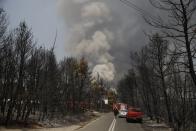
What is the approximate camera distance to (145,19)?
14594mm

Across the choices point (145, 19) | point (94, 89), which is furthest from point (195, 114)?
point (94, 89)

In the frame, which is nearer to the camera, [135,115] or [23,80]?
[23,80]

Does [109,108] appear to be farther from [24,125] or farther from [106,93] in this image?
[24,125]

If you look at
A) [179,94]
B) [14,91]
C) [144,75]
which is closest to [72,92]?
[144,75]

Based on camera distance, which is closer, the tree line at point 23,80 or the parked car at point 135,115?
the tree line at point 23,80

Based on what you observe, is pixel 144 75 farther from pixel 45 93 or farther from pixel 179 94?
pixel 179 94

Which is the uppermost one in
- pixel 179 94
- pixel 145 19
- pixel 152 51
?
pixel 152 51

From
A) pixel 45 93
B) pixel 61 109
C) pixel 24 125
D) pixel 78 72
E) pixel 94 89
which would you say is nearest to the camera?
pixel 24 125

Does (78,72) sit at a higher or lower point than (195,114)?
higher

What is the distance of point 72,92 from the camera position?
6081cm

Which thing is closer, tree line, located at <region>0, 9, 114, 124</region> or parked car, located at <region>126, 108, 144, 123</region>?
tree line, located at <region>0, 9, 114, 124</region>

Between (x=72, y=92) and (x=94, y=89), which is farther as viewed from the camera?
(x=94, y=89)

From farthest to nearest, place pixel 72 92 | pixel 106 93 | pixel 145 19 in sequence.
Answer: pixel 106 93
pixel 72 92
pixel 145 19

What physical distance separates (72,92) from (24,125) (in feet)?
101
